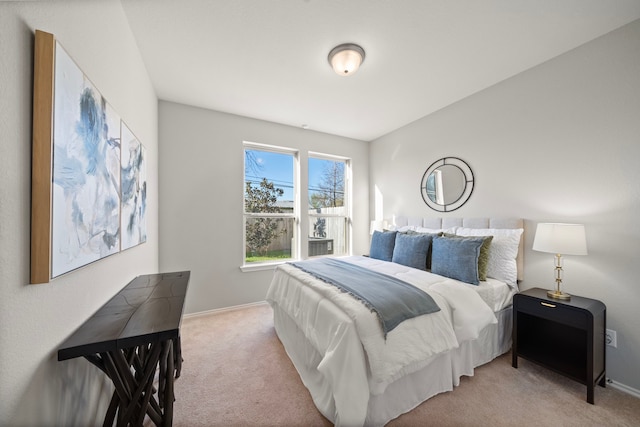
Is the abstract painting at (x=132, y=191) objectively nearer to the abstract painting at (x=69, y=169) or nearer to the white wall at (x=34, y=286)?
the abstract painting at (x=69, y=169)

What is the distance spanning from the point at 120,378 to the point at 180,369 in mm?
1035

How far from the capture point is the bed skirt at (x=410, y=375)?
1.53m

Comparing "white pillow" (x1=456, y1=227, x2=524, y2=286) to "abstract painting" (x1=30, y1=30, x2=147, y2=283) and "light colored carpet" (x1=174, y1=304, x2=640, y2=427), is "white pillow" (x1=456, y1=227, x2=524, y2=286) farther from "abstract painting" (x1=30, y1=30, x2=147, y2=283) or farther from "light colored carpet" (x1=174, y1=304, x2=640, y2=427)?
"abstract painting" (x1=30, y1=30, x2=147, y2=283)

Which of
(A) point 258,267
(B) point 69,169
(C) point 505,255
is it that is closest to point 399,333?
(C) point 505,255

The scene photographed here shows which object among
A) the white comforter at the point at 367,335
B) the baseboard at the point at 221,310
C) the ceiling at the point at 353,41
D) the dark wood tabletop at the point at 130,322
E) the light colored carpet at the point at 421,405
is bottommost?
the light colored carpet at the point at 421,405

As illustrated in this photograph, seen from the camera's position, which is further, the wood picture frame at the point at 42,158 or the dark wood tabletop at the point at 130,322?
the dark wood tabletop at the point at 130,322

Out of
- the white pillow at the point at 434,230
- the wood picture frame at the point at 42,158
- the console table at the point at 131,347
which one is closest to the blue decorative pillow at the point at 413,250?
the white pillow at the point at 434,230

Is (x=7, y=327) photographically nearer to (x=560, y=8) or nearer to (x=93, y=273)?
(x=93, y=273)

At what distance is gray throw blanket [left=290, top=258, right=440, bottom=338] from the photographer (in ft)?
4.98

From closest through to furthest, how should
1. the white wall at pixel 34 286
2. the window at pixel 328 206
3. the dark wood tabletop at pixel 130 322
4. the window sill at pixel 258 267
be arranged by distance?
the white wall at pixel 34 286 → the dark wood tabletop at pixel 130 322 → the window sill at pixel 258 267 → the window at pixel 328 206

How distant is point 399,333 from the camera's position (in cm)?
150

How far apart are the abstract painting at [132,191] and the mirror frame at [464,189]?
132 inches

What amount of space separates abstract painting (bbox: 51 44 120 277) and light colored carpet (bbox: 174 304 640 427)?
4.13ft

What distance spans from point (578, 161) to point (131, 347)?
341cm
